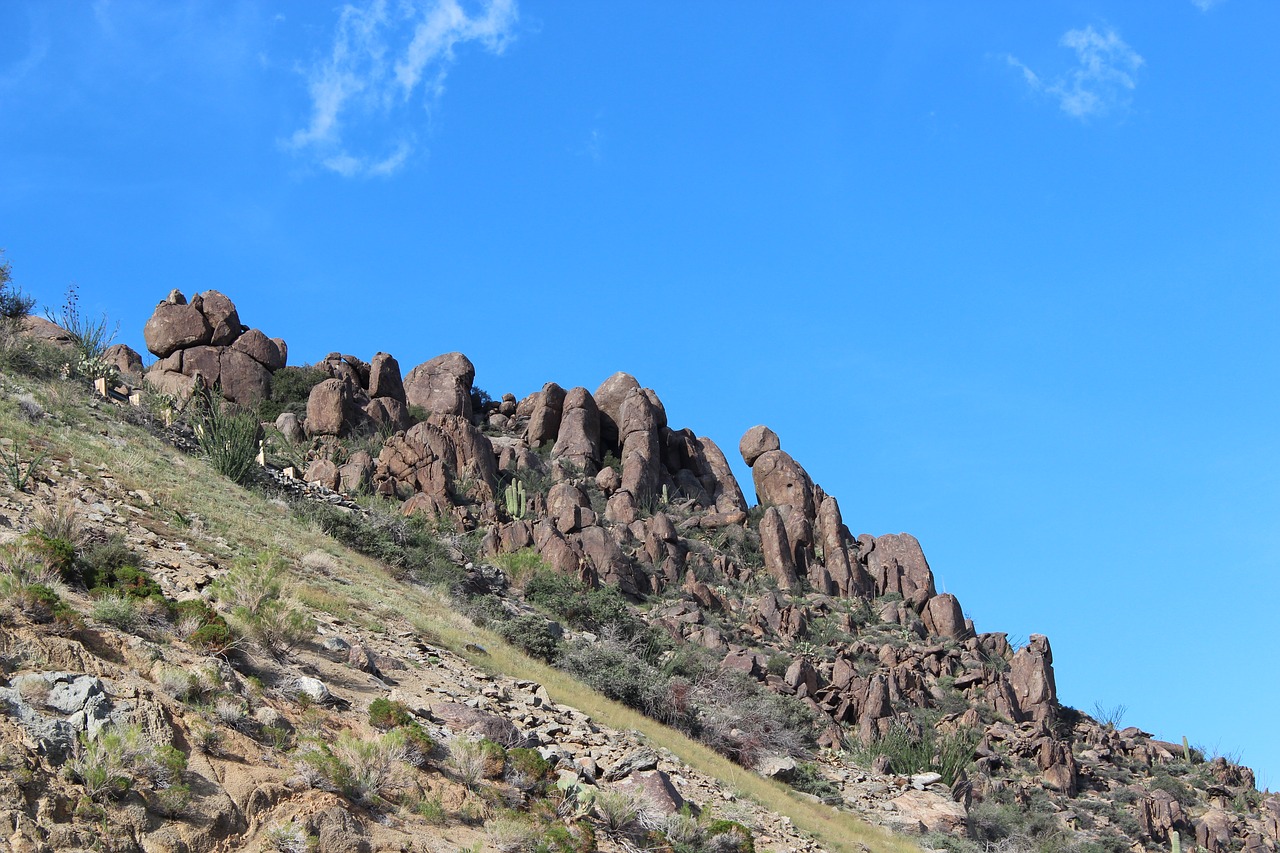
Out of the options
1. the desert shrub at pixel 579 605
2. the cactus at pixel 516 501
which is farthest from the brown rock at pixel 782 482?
the desert shrub at pixel 579 605

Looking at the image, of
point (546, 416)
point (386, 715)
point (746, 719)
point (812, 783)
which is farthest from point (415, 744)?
point (546, 416)

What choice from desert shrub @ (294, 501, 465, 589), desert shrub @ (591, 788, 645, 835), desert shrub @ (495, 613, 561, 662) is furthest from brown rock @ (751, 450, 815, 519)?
desert shrub @ (591, 788, 645, 835)

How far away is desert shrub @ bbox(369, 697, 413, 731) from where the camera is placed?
554 inches

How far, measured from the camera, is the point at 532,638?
25.7 metres

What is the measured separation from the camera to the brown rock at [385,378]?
5638cm

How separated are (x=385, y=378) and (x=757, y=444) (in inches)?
714

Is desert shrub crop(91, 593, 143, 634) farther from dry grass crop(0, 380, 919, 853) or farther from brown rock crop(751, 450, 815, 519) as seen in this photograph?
brown rock crop(751, 450, 815, 519)

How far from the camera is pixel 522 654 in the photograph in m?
24.1

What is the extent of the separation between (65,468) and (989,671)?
3034 cm

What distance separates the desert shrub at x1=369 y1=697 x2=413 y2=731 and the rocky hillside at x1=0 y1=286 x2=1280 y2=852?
2.0 inches

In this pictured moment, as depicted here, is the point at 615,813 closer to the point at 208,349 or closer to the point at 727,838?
the point at 727,838

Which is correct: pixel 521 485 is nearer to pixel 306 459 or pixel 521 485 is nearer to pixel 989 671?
pixel 306 459

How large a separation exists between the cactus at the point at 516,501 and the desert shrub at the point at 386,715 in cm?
2968

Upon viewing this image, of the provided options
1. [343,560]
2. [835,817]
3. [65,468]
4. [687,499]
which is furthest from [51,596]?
[687,499]
